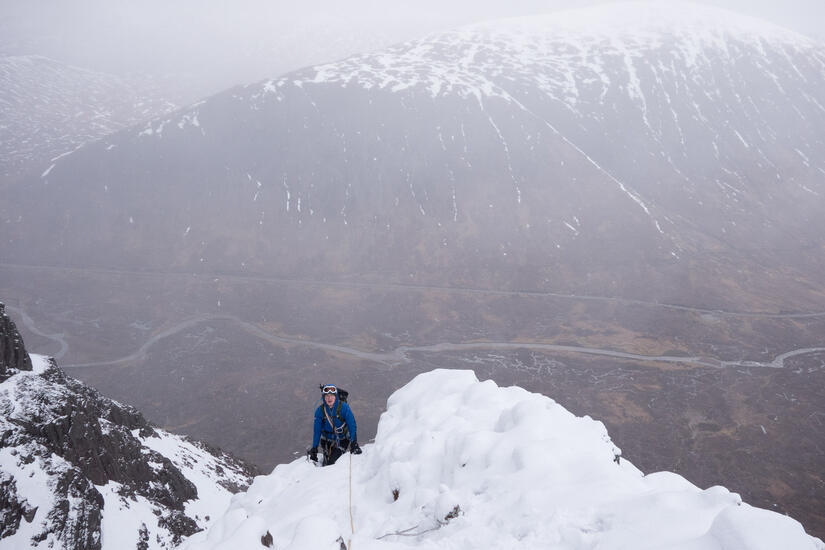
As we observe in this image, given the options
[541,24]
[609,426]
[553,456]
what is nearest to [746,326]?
[609,426]

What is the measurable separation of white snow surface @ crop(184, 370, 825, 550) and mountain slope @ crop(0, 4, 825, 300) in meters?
72.1

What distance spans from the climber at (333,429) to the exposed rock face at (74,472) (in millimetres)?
10680

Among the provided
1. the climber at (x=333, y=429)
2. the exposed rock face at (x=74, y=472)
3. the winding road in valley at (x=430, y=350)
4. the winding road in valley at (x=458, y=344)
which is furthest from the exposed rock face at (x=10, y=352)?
the winding road in valley at (x=458, y=344)

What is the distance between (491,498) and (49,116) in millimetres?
216621

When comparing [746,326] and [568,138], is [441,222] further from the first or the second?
[746,326]

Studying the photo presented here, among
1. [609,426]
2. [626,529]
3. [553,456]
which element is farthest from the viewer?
[609,426]

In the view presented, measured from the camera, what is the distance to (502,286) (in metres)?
82.3

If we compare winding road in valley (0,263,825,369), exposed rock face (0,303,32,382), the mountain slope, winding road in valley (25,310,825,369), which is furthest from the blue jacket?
the mountain slope

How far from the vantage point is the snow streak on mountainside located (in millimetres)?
134125

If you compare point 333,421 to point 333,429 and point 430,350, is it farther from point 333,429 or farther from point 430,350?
point 430,350

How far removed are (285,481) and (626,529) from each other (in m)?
9.37

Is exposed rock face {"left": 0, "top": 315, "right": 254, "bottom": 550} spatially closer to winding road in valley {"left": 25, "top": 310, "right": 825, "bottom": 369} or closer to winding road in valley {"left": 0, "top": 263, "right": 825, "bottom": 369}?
winding road in valley {"left": 25, "top": 310, "right": 825, "bottom": 369}

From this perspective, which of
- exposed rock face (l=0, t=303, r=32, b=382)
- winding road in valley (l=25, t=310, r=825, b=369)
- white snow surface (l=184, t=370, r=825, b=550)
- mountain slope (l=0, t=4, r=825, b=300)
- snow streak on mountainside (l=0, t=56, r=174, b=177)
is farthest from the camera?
snow streak on mountainside (l=0, t=56, r=174, b=177)

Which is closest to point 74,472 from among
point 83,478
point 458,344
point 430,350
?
point 83,478
